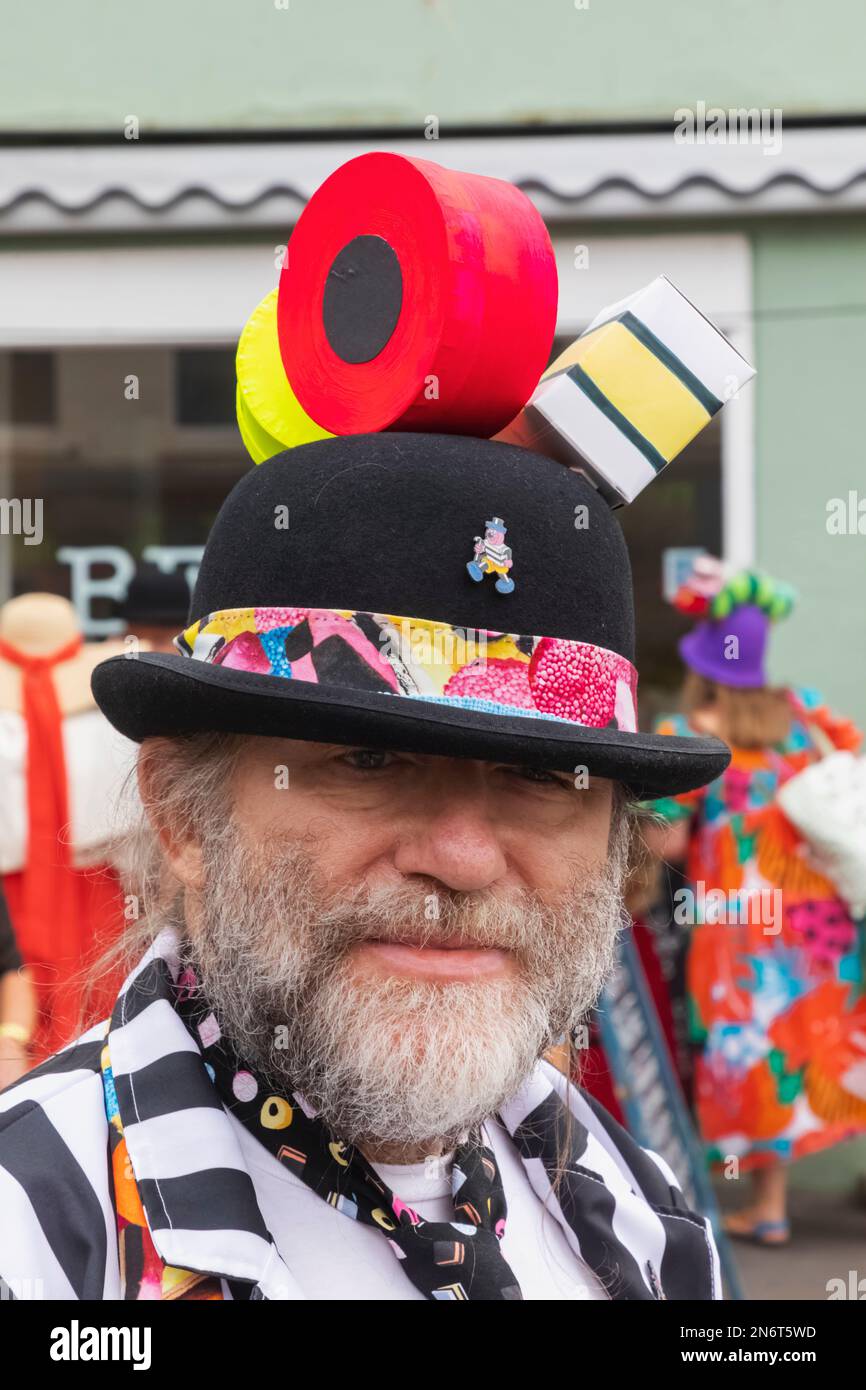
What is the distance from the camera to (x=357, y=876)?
136 centimetres

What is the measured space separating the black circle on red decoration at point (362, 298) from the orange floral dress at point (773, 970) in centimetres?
332

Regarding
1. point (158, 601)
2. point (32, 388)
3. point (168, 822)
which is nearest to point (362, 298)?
point (168, 822)

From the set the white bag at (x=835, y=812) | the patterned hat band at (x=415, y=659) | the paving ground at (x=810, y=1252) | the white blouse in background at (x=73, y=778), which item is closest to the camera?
the patterned hat band at (x=415, y=659)

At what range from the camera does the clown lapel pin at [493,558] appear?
1.38 metres

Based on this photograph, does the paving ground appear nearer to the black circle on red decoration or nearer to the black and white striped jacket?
the black and white striped jacket

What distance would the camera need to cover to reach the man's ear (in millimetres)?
1524

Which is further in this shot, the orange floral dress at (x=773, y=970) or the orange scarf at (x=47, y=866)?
the orange floral dress at (x=773, y=970)

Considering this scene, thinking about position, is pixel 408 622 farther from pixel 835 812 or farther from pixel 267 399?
pixel 835 812

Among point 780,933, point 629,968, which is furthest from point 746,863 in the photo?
point 629,968

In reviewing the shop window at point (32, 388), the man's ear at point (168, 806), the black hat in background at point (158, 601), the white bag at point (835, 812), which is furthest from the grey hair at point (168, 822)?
the shop window at point (32, 388)

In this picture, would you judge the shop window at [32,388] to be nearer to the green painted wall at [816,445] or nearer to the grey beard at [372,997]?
A: the green painted wall at [816,445]

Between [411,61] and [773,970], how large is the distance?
3.22m

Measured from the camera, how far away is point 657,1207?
171cm

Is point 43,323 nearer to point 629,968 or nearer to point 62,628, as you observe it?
point 62,628
